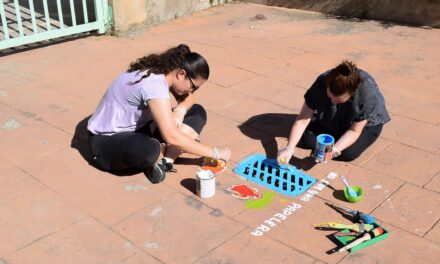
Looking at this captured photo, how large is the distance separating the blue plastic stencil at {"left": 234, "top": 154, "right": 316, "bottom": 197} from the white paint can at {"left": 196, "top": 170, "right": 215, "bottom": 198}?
1.26ft

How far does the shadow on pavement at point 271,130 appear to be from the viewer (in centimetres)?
389

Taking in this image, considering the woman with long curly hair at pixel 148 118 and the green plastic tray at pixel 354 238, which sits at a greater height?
the woman with long curly hair at pixel 148 118

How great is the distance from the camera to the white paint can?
3.30 m

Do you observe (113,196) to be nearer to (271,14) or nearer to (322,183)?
(322,183)

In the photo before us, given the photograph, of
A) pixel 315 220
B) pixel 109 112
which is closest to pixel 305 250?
pixel 315 220

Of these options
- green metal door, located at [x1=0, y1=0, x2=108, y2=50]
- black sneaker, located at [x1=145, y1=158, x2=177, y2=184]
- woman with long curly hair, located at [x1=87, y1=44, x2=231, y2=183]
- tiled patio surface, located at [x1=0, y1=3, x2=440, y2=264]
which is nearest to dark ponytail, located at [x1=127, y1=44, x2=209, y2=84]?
woman with long curly hair, located at [x1=87, y1=44, x2=231, y2=183]

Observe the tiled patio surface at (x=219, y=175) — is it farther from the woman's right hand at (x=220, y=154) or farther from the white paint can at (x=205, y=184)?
the woman's right hand at (x=220, y=154)

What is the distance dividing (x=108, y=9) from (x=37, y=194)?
163 inches

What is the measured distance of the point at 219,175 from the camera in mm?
3666

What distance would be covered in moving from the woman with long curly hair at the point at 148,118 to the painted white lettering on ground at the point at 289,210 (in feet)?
1.81

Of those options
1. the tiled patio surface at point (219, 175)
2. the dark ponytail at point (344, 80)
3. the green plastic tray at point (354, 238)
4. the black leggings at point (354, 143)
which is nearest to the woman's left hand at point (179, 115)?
the tiled patio surface at point (219, 175)

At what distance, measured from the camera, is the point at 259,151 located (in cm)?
405

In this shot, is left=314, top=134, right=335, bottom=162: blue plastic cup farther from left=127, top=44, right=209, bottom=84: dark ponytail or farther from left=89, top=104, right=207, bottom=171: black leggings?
left=89, top=104, right=207, bottom=171: black leggings

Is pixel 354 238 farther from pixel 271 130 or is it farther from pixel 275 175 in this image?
pixel 271 130
